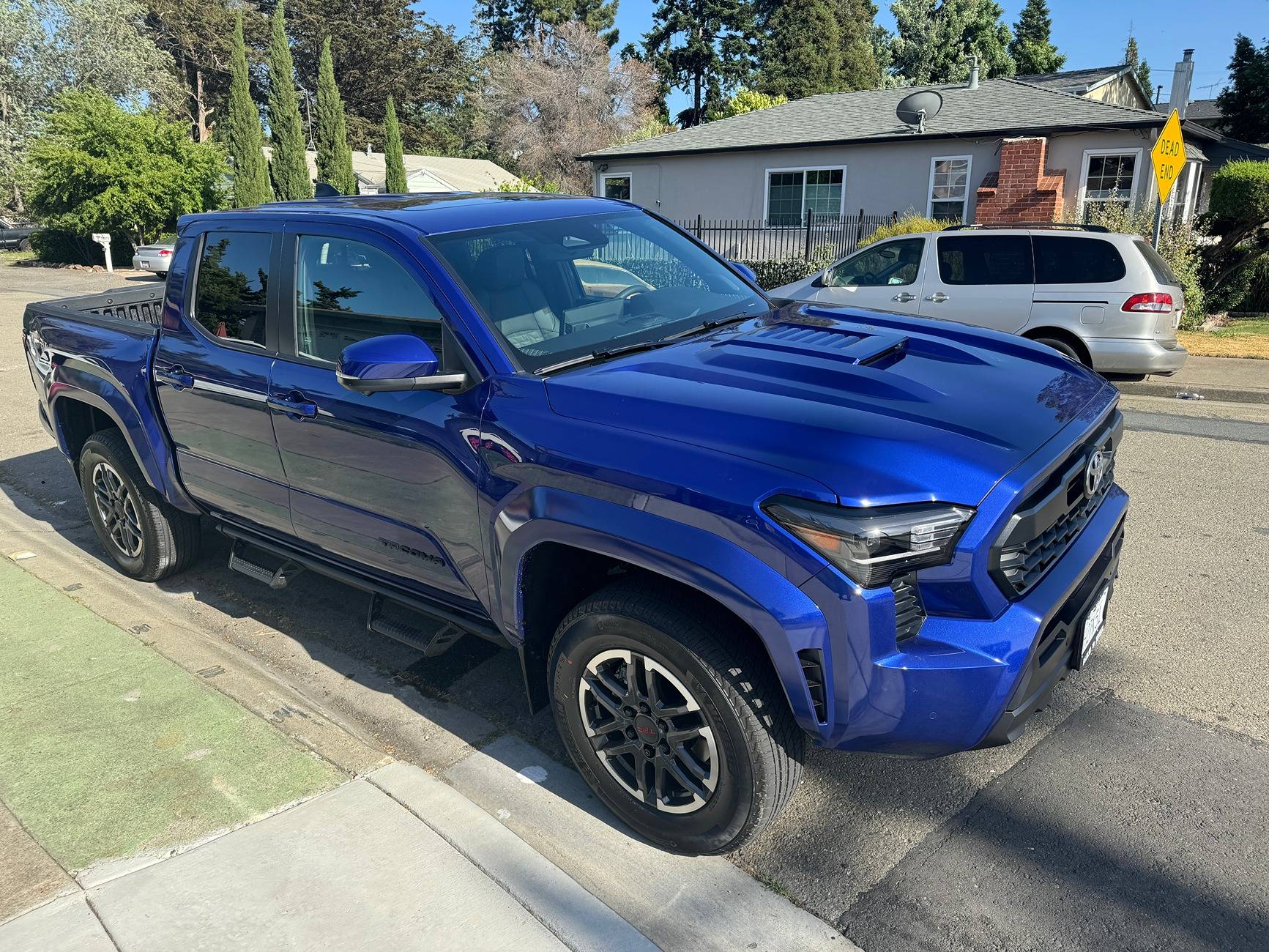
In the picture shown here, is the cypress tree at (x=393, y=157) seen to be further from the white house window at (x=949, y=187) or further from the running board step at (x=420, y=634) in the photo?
the running board step at (x=420, y=634)

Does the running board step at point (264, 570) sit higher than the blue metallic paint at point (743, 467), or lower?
lower

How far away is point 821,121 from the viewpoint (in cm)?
2245

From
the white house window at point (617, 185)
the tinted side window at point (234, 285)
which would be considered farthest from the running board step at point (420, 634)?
the white house window at point (617, 185)

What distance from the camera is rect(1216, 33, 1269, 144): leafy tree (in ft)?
96.6

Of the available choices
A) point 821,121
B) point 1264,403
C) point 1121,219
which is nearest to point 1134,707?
point 1264,403

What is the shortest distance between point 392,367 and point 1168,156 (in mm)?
10995

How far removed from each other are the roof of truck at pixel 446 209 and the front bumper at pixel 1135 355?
6289 millimetres

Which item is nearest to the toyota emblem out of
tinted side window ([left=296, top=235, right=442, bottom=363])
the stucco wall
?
tinted side window ([left=296, top=235, right=442, bottom=363])

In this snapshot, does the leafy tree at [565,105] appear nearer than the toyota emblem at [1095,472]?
No

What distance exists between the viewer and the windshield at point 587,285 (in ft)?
10.5

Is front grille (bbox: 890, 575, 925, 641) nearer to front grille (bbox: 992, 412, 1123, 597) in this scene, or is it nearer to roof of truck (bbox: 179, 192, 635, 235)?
front grille (bbox: 992, 412, 1123, 597)

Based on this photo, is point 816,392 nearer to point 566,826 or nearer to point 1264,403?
point 566,826

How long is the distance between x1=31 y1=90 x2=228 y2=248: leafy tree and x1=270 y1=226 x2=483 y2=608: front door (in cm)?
3213

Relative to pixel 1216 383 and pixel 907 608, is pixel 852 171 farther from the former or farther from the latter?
pixel 907 608
